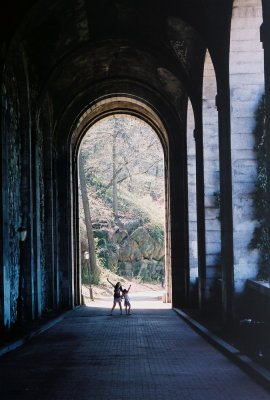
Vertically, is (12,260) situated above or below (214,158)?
below

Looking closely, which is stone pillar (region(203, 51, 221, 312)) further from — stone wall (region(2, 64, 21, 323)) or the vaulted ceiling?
stone wall (region(2, 64, 21, 323))

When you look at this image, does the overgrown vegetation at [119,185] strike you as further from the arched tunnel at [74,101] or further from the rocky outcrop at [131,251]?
the arched tunnel at [74,101]

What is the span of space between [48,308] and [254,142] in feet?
35.6

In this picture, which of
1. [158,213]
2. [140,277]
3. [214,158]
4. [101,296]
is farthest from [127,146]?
[214,158]

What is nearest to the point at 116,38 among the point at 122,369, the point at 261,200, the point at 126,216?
the point at 261,200

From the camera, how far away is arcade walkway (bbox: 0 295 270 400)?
291 inches

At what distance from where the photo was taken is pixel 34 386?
7.92m

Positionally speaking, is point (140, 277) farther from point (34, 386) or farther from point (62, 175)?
point (34, 386)

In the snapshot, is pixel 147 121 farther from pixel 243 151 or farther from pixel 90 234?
pixel 243 151

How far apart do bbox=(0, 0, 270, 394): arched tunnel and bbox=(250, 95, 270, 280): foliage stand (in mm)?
97

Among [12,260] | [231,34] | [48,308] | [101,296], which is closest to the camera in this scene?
[231,34]

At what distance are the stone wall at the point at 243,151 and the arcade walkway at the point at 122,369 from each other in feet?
A: 6.25

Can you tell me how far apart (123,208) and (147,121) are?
1849 cm

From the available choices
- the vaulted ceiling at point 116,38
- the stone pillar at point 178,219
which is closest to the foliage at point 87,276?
the stone pillar at point 178,219
